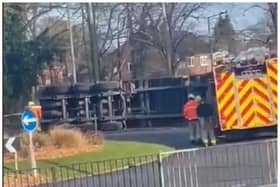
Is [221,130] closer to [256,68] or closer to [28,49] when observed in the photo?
[256,68]

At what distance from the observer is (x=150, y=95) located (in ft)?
29.5

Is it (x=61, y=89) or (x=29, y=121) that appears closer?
(x=61, y=89)

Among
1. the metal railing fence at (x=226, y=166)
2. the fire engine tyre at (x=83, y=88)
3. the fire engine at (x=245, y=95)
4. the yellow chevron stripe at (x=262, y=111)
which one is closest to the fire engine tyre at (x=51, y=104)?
the fire engine tyre at (x=83, y=88)

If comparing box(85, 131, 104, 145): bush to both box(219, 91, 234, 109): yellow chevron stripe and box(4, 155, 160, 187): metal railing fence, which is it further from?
box(4, 155, 160, 187): metal railing fence

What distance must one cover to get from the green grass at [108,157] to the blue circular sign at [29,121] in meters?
0.49

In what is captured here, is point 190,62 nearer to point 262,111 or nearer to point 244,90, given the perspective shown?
point 244,90

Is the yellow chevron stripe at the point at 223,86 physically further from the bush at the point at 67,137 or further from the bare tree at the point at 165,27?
the bush at the point at 67,137

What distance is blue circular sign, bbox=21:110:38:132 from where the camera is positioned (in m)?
9.85

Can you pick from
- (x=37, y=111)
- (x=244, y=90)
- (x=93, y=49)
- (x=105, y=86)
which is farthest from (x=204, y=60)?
(x=37, y=111)

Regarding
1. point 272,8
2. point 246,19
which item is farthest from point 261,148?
point 246,19

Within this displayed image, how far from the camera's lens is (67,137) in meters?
10.8

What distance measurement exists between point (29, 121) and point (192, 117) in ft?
6.75

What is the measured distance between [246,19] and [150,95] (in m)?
1.34

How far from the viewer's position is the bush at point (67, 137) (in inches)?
403
